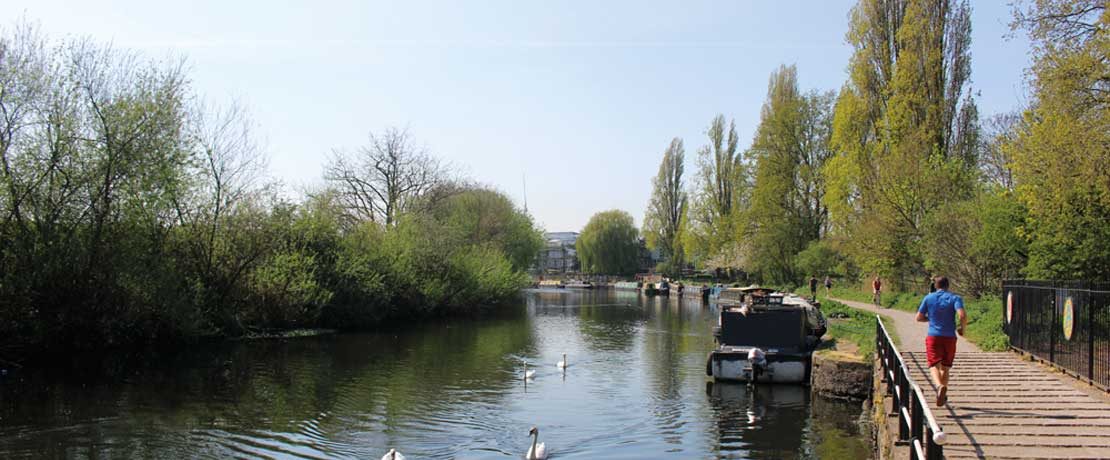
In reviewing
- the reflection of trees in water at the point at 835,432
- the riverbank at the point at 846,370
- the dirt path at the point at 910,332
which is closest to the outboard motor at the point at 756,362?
the riverbank at the point at 846,370

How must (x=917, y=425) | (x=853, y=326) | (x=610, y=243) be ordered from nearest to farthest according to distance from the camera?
(x=917, y=425) < (x=853, y=326) < (x=610, y=243)

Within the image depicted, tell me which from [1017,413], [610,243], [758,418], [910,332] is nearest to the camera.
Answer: [1017,413]

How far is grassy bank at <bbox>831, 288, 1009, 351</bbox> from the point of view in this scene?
54.4 ft

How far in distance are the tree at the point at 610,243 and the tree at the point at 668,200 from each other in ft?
65.0

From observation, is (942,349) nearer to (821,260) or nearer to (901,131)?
(901,131)

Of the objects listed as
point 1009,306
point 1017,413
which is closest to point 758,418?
point 1009,306

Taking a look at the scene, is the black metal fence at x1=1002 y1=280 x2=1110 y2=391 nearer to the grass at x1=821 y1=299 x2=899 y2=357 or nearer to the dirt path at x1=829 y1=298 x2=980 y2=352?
the dirt path at x1=829 y1=298 x2=980 y2=352

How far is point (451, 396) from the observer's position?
1916 cm

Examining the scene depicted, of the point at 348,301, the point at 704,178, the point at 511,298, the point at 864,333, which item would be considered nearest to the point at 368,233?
the point at 348,301

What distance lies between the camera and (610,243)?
4313 inches

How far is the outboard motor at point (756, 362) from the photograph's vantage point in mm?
20688

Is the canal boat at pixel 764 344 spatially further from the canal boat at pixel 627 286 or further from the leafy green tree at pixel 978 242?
the canal boat at pixel 627 286

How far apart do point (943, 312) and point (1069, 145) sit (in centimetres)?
978

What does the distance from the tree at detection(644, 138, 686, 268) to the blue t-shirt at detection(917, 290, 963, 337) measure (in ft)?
255
